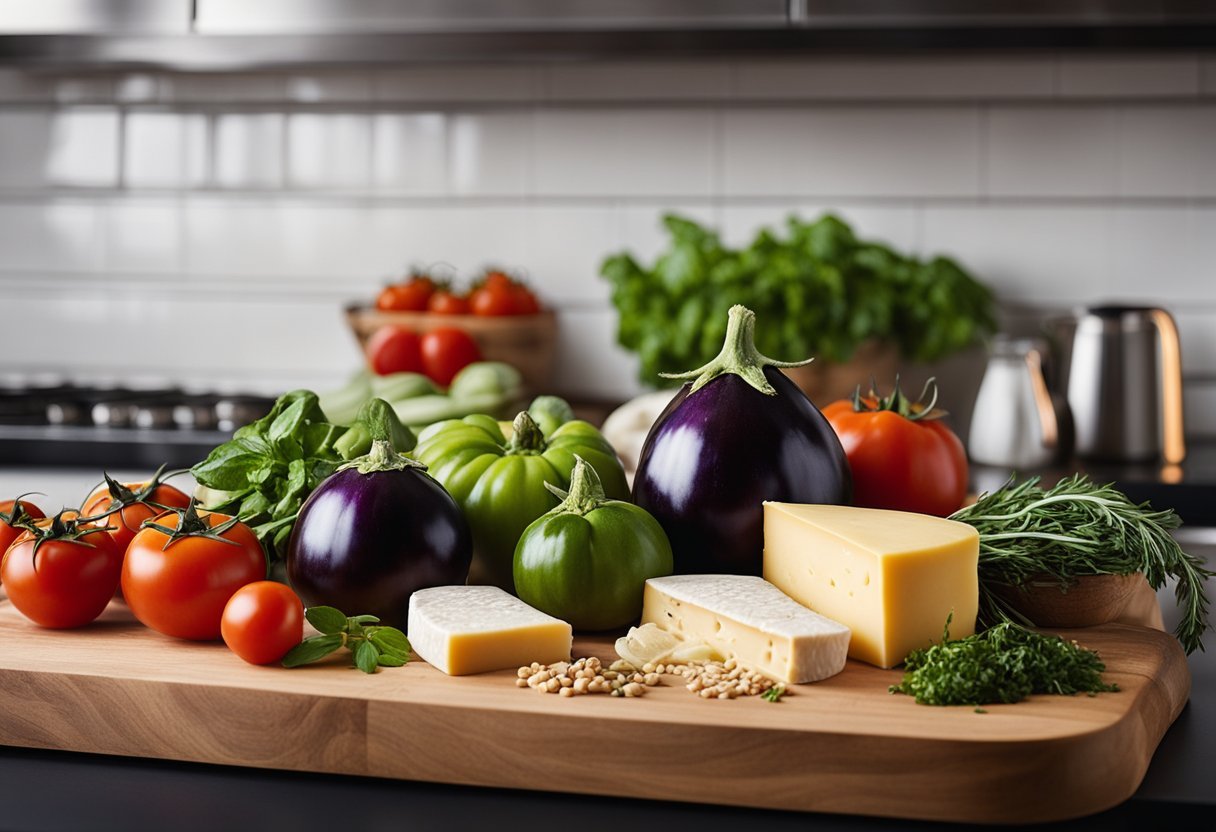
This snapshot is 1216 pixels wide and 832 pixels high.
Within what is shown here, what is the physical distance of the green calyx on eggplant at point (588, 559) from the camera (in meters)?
0.98

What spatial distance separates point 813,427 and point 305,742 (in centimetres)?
47

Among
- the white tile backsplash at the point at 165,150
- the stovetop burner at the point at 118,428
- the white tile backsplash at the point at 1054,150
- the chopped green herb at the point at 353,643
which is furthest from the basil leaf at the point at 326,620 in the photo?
the white tile backsplash at the point at 165,150

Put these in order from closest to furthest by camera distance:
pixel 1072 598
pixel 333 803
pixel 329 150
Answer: pixel 333 803, pixel 1072 598, pixel 329 150

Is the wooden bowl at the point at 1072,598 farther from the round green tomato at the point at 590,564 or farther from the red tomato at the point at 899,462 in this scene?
the round green tomato at the point at 590,564

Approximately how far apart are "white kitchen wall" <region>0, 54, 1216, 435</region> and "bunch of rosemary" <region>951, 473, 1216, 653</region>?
1729 mm

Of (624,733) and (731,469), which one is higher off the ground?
(731,469)

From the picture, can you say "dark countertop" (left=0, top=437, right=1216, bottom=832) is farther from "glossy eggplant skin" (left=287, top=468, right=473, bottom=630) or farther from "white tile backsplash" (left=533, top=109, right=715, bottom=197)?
"white tile backsplash" (left=533, top=109, right=715, bottom=197)

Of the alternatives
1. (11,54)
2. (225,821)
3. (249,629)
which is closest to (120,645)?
(249,629)

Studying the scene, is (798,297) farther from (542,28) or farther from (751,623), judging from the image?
(751,623)

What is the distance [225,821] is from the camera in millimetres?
758

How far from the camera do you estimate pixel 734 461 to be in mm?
1024

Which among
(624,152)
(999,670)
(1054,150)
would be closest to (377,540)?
(999,670)

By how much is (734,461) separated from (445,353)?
61.1 inches

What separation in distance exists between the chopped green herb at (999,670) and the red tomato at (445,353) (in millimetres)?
1720
